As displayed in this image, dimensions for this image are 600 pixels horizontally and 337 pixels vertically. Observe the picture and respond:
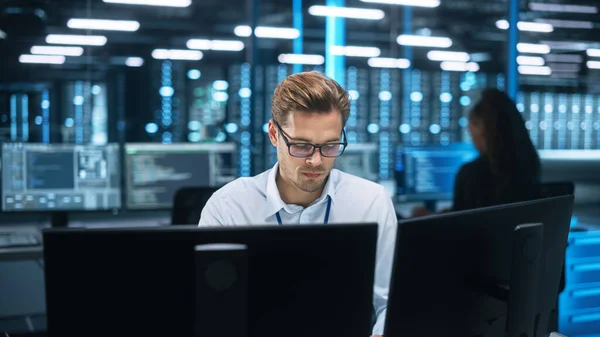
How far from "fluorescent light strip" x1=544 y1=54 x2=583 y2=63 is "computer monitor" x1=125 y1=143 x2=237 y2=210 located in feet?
12.7

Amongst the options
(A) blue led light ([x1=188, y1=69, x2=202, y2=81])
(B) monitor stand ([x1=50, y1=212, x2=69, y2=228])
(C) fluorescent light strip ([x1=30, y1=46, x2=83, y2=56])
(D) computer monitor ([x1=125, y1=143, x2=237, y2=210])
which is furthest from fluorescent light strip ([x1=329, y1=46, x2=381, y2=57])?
(B) monitor stand ([x1=50, y1=212, x2=69, y2=228])

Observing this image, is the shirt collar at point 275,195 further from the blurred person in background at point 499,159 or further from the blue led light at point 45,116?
the blue led light at point 45,116

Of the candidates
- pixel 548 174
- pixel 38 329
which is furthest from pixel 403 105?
pixel 38 329

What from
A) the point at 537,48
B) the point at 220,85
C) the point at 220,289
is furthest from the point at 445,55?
the point at 220,289

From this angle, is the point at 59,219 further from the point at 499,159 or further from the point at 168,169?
the point at 499,159

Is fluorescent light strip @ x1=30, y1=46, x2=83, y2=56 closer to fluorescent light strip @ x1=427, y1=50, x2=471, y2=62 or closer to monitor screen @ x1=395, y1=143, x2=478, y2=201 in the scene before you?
monitor screen @ x1=395, y1=143, x2=478, y2=201

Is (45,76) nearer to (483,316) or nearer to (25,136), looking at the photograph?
(25,136)

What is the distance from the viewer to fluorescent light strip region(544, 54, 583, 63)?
5807 mm

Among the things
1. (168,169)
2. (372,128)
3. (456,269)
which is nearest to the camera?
(456,269)

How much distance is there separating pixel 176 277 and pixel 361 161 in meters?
3.34

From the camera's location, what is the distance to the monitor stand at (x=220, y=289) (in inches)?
34.5

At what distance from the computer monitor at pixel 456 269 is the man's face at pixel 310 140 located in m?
0.51

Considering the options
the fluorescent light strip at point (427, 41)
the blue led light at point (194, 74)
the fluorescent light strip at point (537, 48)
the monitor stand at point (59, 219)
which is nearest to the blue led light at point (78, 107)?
the blue led light at point (194, 74)

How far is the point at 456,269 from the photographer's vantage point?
106cm
